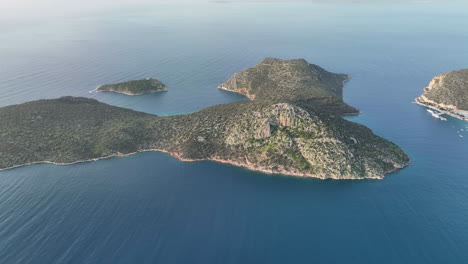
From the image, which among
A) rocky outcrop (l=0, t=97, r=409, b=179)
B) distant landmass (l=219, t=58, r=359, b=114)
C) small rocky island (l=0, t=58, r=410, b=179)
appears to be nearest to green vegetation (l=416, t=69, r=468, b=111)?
distant landmass (l=219, t=58, r=359, b=114)

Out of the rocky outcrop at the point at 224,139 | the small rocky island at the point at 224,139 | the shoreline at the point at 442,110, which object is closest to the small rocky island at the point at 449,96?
the shoreline at the point at 442,110

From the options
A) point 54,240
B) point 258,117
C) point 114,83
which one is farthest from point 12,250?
point 114,83

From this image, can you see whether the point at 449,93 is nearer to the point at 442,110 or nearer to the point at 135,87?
the point at 442,110

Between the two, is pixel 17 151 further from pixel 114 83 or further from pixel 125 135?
pixel 114 83

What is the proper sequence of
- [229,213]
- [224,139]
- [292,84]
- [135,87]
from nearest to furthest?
1. [229,213]
2. [224,139]
3. [292,84]
4. [135,87]

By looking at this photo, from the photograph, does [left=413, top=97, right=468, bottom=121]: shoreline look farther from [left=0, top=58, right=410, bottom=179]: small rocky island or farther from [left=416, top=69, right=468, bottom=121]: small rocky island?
[left=0, top=58, right=410, bottom=179]: small rocky island

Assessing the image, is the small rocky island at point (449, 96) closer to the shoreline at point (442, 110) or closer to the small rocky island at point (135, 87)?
the shoreline at point (442, 110)

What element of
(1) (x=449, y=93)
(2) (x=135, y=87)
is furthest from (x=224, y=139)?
(1) (x=449, y=93)
